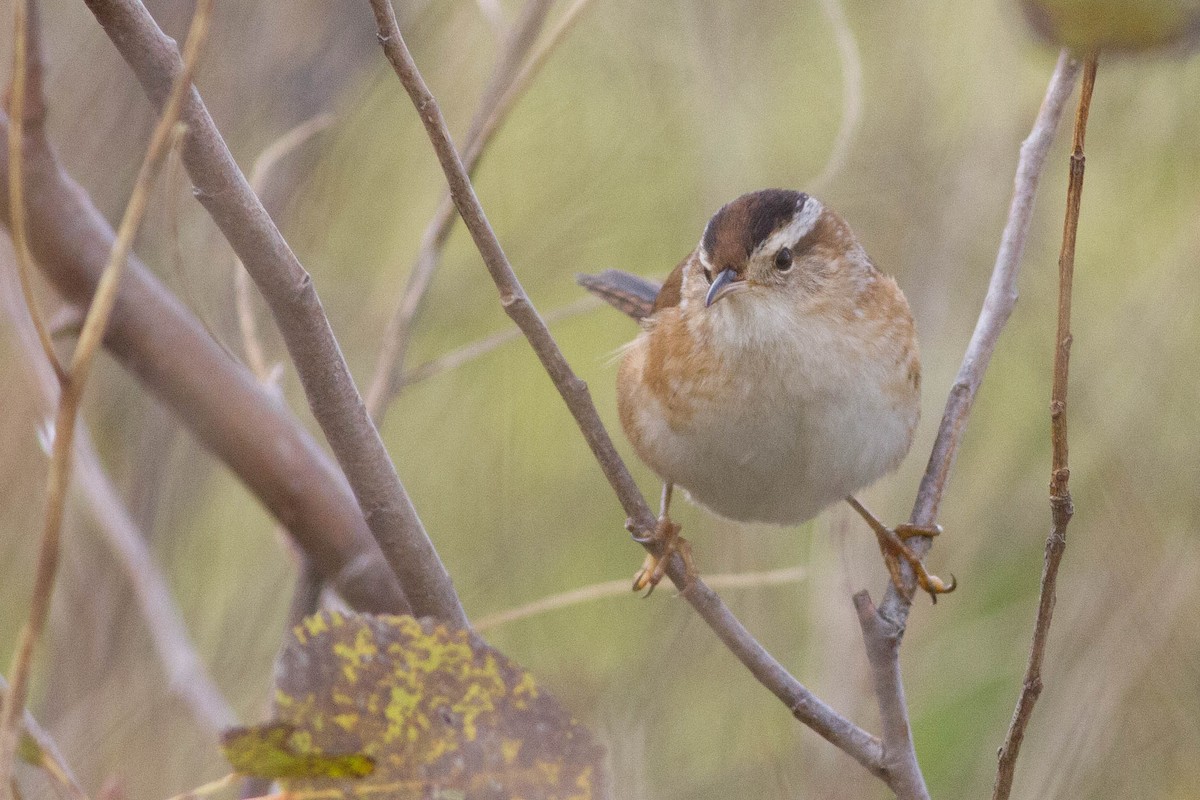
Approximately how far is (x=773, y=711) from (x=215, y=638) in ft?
4.33

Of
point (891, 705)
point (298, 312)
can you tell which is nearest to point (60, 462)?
point (298, 312)

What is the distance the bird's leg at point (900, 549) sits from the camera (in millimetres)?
1770

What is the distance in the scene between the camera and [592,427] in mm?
1346

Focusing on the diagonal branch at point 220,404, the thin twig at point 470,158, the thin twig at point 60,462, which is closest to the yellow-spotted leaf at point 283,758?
the thin twig at point 60,462

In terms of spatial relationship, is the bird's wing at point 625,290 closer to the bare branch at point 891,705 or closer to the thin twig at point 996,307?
the thin twig at point 996,307

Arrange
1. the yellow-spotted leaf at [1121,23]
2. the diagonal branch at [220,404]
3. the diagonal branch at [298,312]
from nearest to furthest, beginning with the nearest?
the yellow-spotted leaf at [1121,23]
the diagonal branch at [298,312]
the diagonal branch at [220,404]

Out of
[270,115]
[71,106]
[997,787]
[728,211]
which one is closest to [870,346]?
[728,211]

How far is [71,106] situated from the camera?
245 cm

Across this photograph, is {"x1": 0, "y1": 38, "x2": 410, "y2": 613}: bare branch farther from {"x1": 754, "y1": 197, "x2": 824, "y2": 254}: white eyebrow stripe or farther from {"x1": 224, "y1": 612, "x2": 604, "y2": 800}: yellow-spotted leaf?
{"x1": 754, "y1": 197, "x2": 824, "y2": 254}: white eyebrow stripe

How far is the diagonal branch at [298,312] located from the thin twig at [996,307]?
812 millimetres

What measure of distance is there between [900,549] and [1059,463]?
118cm

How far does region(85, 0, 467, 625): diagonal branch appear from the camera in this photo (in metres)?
0.99

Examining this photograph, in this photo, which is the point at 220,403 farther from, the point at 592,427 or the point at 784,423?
the point at 784,423

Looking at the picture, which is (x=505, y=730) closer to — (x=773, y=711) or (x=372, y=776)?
(x=372, y=776)
